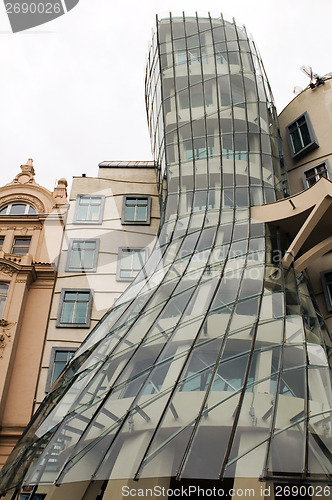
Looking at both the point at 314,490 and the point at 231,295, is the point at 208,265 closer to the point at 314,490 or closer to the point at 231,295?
the point at 231,295

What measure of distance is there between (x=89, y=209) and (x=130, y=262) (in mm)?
2919

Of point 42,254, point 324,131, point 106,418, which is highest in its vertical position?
point 324,131

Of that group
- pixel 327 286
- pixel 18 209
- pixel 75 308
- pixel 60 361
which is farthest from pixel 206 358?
pixel 18 209

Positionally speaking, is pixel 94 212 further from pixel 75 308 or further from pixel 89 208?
pixel 75 308

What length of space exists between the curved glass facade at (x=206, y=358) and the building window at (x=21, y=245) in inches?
218

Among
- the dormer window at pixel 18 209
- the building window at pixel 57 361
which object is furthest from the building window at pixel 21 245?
the building window at pixel 57 361

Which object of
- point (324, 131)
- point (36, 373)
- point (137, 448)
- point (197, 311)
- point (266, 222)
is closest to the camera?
point (137, 448)

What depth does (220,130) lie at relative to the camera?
1538 cm

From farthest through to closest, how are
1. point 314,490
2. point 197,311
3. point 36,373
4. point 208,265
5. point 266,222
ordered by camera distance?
point 36,373 → point 266,222 → point 208,265 → point 197,311 → point 314,490

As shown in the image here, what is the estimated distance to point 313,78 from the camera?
53.4 feet

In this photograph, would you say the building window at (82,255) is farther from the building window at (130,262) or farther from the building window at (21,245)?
the building window at (21,245)

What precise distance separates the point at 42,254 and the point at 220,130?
295 inches

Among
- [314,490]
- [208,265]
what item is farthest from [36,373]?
[314,490]

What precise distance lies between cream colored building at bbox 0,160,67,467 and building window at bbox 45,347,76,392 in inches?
30.2
